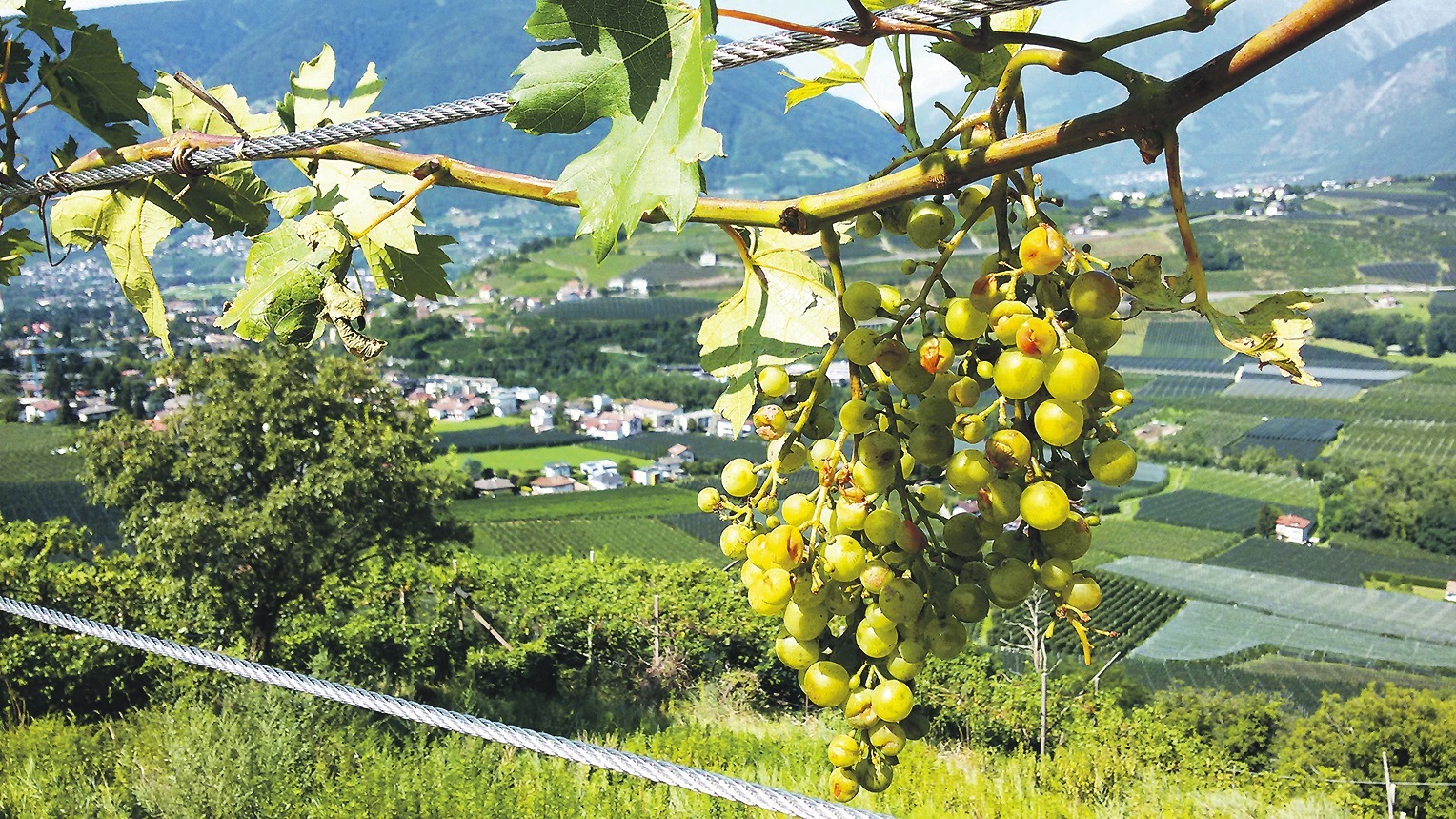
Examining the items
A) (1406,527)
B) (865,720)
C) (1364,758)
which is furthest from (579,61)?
(1406,527)

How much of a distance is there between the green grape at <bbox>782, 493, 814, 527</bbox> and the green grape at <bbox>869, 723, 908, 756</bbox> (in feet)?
0.51

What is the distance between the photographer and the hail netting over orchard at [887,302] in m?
0.46

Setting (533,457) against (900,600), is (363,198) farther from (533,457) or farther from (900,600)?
(533,457)

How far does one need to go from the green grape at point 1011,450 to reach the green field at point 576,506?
37733 millimetres

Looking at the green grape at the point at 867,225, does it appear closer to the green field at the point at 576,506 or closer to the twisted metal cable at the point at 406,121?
the twisted metal cable at the point at 406,121

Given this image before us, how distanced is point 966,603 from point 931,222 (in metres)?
0.22

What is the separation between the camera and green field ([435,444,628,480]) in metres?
45.4

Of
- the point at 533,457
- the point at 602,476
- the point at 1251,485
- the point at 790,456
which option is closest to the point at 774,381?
the point at 790,456

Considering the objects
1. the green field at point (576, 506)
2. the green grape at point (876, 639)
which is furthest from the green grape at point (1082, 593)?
the green field at point (576, 506)

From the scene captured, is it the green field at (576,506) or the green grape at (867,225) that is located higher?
the green grape at (867,225)

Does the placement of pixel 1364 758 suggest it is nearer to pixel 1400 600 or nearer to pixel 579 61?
pixel 579 61

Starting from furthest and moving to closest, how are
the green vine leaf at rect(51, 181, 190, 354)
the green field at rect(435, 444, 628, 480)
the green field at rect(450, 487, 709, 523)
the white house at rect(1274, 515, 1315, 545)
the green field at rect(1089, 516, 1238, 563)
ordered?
the green field at rect(435, 444, 628, 480) → the white house at rect(1274, 515, 1315, 545) → the green field at rect(1089, 516, 1238, 563) → the green field at rect(450, 487, 709, 523) → the green vine leaf at rect(51, 181, 190, 354)

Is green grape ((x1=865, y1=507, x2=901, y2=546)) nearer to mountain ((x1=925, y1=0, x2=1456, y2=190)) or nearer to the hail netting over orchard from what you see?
the hail netting over orchard

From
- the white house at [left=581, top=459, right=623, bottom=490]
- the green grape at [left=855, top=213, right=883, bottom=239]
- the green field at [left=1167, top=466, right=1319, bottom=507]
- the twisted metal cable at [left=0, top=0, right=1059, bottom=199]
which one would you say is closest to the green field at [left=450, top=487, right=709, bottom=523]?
the white house at [left=581, top=459, right=623, bottom=490]
